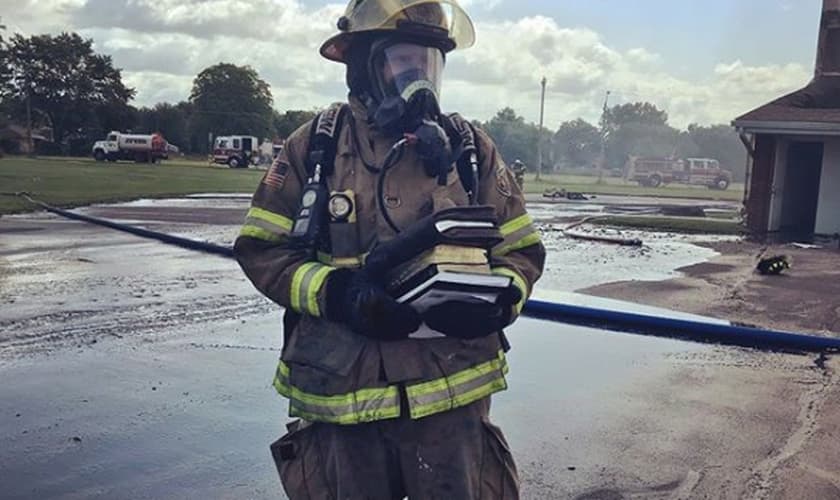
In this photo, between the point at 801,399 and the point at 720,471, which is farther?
the point at 801,399

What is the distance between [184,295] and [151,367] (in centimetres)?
269

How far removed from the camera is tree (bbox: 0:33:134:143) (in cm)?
6419

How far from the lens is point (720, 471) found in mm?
3902

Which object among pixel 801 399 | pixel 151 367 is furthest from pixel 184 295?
pixel 801 399

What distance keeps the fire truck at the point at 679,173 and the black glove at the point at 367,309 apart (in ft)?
194

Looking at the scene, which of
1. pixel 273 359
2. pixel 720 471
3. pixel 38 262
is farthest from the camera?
pixel 38 262

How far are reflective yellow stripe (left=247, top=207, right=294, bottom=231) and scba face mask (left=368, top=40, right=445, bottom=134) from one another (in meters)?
0.37

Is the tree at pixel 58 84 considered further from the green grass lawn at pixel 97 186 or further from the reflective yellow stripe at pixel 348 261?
the reflective yellow stripe at pixel 348 261

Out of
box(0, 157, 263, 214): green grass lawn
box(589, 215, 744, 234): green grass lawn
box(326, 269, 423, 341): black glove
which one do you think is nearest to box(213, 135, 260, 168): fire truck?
box(0, 157, 263, 214): green grass lawn

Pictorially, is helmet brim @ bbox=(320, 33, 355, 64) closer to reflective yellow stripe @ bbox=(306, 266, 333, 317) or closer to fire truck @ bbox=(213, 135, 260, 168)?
reflective yellow stripe @ bbox=(306, 266, 333, 317)

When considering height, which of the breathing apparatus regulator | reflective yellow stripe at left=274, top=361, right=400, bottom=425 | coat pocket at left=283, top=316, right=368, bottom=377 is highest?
the breathing apparatus regulator

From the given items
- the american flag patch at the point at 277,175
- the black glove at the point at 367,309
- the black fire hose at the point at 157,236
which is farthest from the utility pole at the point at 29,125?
the black glove at the point at 367,309

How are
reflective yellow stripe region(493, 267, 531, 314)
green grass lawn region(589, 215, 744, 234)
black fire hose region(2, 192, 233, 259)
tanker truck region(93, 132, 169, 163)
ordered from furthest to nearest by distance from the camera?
1. tanker truck region(93, 132, 169, 163)
2. green grass lawn region(589, 215, 744, 234)
3. black fire hose region(2, 192, 233, 259)
4. reflective yellow stripe region(493, 267, 531, 314)

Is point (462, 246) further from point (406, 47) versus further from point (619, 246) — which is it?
point (619, 246)
